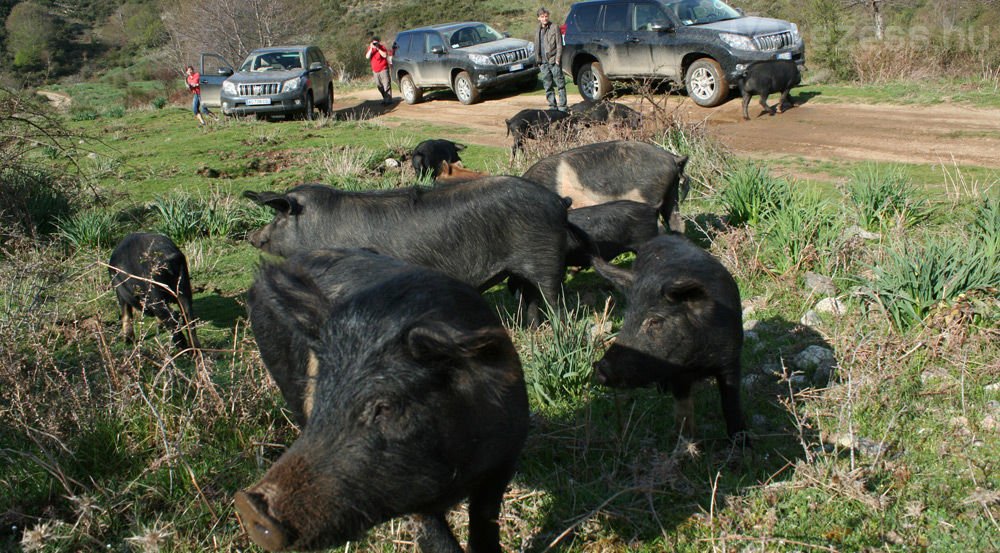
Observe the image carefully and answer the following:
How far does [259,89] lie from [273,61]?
6.06 ft

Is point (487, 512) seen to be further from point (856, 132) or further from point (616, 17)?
point (616, 17)

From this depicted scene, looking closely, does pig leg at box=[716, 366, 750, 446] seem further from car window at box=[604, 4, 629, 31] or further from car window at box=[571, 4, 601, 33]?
A: car window at box=[571, 4, 601, 33]

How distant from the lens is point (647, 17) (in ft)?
55.7

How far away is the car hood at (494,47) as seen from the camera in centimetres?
2022

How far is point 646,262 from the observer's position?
14.8 ft

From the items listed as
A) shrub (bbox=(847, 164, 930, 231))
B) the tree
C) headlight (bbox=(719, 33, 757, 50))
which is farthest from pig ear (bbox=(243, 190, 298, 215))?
the tree

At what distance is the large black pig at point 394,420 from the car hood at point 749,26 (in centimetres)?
1395

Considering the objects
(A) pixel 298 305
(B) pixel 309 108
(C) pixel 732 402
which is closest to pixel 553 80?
(B) pixel 309 108

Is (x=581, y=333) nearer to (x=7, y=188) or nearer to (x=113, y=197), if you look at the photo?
(x=7, y=188)

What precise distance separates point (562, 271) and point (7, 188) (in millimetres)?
6753

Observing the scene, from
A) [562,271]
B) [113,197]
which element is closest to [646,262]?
[562,271]

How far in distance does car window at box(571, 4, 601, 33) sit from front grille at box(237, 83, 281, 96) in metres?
7.41

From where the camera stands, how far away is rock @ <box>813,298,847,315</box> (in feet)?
18.0

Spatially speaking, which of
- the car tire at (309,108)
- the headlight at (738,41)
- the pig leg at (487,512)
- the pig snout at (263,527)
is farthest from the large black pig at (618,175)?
the car tire at (309,108)
